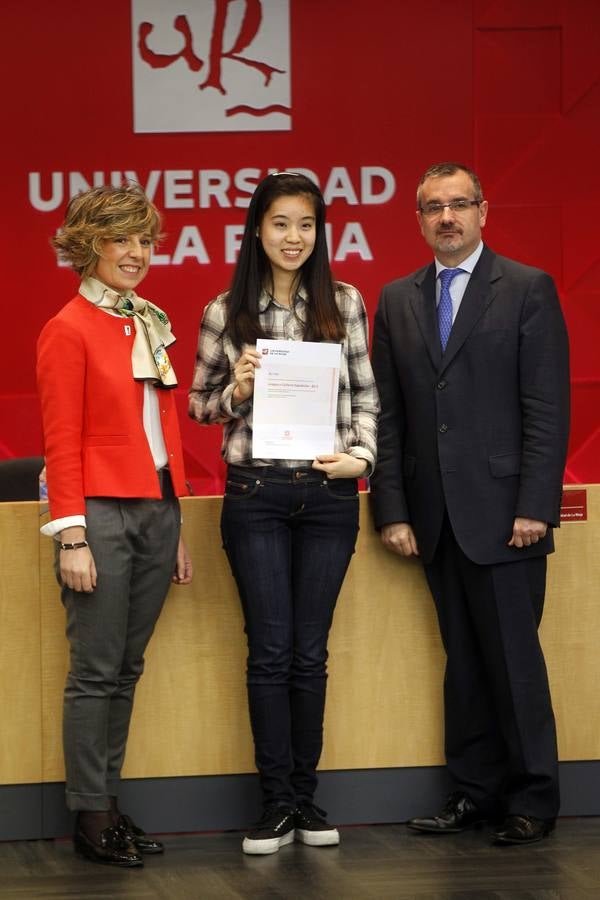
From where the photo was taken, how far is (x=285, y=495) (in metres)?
3.17

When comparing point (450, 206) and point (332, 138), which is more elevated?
point (332, 138)

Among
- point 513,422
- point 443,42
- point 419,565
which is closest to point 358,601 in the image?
point 419,565

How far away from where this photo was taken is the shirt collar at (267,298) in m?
3.27

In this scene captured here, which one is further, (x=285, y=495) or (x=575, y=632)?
(x=575, y=632)

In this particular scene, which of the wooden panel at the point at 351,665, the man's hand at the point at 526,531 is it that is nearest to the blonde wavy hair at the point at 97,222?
the wooden panel at the point at 351,665

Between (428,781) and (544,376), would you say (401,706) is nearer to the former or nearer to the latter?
(428,781)

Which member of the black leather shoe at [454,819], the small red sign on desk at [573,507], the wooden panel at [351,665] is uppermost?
the small red sign on desk at [573,507]

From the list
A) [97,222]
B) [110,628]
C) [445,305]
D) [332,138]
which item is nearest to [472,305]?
[445,305]

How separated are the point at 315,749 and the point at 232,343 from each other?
1.07 meters

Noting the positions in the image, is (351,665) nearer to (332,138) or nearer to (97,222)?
(97,222)

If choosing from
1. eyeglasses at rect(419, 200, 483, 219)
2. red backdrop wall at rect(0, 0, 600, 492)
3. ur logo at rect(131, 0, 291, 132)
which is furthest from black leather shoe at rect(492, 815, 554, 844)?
ur logo at rect(131, 0, 291, 132)

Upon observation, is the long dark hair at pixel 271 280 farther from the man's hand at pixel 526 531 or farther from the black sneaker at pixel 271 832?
the black sneaker at pixel 271 832

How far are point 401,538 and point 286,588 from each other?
376 millimetres

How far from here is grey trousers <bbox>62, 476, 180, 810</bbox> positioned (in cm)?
308
